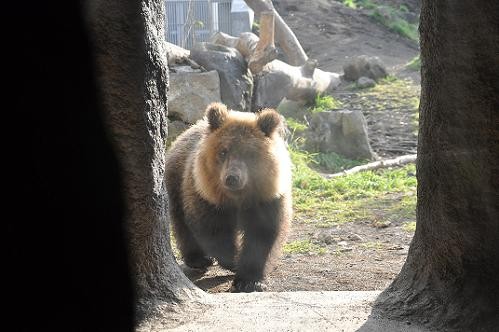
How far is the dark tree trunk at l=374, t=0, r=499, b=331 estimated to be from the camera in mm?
3680

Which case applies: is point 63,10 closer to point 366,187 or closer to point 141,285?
point 141,285

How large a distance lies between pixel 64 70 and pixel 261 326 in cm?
160

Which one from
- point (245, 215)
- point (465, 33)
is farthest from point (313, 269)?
point (465, 33)

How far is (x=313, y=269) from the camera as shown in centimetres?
615

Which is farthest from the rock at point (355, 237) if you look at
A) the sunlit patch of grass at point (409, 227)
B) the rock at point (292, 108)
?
the rock at point (292, 108)

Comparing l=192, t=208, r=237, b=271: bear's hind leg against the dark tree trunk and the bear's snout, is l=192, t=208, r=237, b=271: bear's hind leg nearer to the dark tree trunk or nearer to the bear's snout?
the bear's snout

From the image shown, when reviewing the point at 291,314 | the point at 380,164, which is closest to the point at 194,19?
the point at 380,164

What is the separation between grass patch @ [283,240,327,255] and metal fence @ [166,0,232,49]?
5.59 m

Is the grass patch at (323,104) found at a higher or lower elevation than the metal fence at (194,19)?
lower

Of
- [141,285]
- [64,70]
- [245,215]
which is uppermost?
[64,70]

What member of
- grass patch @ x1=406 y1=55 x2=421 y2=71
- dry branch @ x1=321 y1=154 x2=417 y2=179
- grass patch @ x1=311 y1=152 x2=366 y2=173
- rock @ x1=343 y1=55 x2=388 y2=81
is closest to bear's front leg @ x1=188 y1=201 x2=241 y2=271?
dry branch @ x1=321 y1=154 x2=417 y2=179

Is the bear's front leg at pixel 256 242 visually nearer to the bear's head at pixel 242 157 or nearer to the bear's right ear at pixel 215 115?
the bear's head at pixel 242 157

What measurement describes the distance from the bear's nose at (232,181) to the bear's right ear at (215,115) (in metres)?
0.59

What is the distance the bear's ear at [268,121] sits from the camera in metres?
5.88
